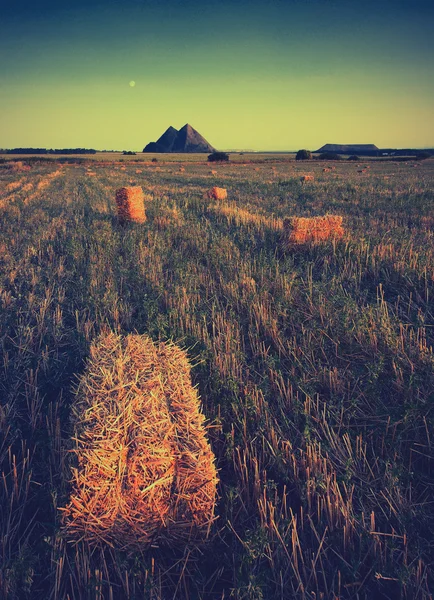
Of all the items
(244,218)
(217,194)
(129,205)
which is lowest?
(244,218)

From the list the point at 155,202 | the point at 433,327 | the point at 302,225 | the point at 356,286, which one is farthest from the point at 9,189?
the point at 433,327

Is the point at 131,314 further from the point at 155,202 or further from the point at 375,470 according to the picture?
the point at 155,202

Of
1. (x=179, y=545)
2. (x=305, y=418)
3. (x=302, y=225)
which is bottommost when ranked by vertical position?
(x=179, y=545)

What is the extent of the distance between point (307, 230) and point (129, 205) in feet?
18.7

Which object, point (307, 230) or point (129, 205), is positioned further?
point (129, 205)

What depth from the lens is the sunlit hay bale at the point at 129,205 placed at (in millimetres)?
10758

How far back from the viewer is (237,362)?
3.85m

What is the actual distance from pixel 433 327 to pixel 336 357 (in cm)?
163

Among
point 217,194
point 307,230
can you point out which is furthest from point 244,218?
point 217,194

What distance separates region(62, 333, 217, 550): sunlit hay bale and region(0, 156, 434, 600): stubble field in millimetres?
134

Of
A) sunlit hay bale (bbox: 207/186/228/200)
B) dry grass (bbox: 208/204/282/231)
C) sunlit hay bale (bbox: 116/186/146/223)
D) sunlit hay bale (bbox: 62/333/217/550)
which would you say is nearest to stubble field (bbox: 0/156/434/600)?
sunlit hay bale (bbox: 62/333/217/550)

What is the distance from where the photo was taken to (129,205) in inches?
424

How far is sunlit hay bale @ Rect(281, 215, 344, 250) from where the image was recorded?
7391 millimetres

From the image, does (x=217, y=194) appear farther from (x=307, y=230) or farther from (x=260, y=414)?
(x=260, y=414)
